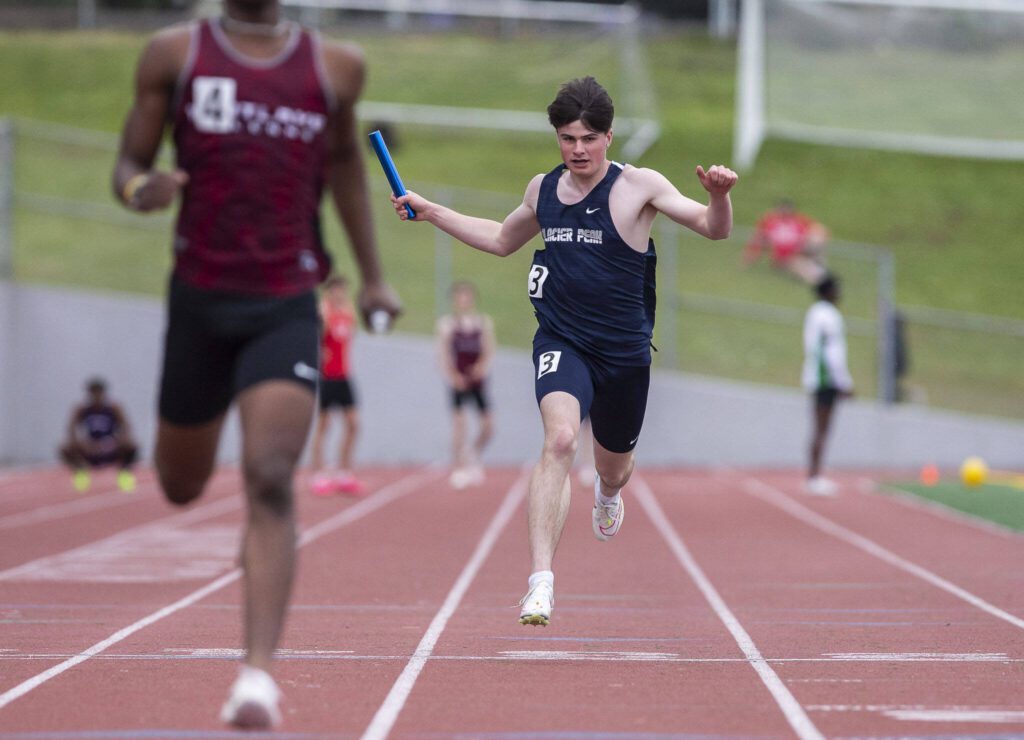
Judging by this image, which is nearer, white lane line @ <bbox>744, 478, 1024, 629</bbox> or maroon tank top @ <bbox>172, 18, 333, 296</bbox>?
maroon tank top @ <bbox>172, 18, 333, 296</bbox>

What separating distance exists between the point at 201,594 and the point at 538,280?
2.87 m

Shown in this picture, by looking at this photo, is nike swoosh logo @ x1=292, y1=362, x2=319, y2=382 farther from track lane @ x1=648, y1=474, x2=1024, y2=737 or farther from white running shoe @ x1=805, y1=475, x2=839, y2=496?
white running shoe @ x1=805, y1=475, x2=839, y2=496

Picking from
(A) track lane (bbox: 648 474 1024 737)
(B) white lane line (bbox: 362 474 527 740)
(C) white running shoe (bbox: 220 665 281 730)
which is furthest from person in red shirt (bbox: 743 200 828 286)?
(C) white running shoe (bbox: 220 665 281 730)

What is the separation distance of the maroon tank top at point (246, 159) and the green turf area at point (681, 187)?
57.7 ft

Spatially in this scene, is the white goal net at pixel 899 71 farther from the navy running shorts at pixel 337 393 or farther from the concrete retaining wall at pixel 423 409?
the navy running shorts at pixel 337 393

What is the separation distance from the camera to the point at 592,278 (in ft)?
22.3

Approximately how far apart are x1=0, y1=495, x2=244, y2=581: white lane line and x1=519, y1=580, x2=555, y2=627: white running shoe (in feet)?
14.5

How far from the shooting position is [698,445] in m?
22.7

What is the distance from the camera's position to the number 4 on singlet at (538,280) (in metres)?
6.93

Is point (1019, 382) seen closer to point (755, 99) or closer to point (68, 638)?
point (755, 99)

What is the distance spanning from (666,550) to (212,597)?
3.84 metres

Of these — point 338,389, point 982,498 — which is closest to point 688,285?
point 982,498

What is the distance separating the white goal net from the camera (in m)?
25.9

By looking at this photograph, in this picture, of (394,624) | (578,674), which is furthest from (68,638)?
(578,674)
